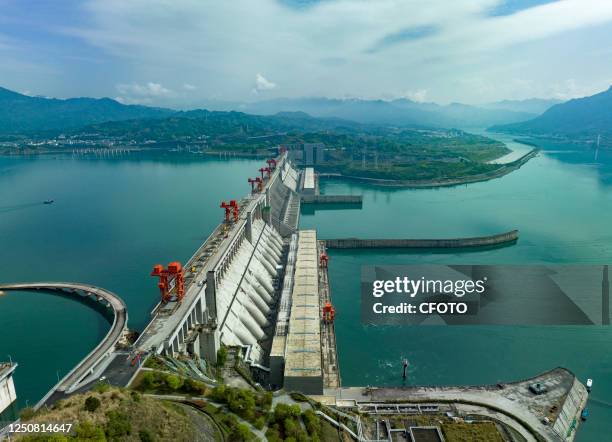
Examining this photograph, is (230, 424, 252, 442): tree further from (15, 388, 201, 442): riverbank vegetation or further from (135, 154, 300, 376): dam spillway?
(135, 154, 300, 376): dam spillway

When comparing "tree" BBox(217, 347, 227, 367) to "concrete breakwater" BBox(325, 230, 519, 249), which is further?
"concrete breakwater" BBox(325, 230, 519, 249)

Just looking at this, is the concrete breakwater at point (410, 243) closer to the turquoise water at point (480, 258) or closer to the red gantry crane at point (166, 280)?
the turquoise water at point (480, 258)

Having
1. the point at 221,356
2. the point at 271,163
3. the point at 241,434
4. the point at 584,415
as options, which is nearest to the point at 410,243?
the point at 584,415

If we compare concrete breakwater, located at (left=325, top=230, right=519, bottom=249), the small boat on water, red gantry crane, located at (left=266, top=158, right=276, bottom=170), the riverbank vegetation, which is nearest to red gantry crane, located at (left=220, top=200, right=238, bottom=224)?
concrete breakwater, located at (left=325, top=230, right=519, bottom=249)

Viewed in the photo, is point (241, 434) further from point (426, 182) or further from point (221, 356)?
point (426, 182)

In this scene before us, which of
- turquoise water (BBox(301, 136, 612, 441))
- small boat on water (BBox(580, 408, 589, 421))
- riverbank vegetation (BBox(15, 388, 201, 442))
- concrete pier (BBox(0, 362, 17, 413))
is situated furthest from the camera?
turquoise water (BBox(301, 136, 612, 441))

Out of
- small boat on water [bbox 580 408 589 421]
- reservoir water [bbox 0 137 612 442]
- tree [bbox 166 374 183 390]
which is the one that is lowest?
small boat on water [bbox 580 408 589 421]

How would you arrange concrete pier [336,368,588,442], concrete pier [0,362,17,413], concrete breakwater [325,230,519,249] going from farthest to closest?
1. concrete breakwater [325,230,519,249]
2. concrete pier [0,362,17,413]
3. concrete pier [336,368,588,442]

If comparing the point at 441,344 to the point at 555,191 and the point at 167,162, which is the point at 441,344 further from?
the point at 167,162
